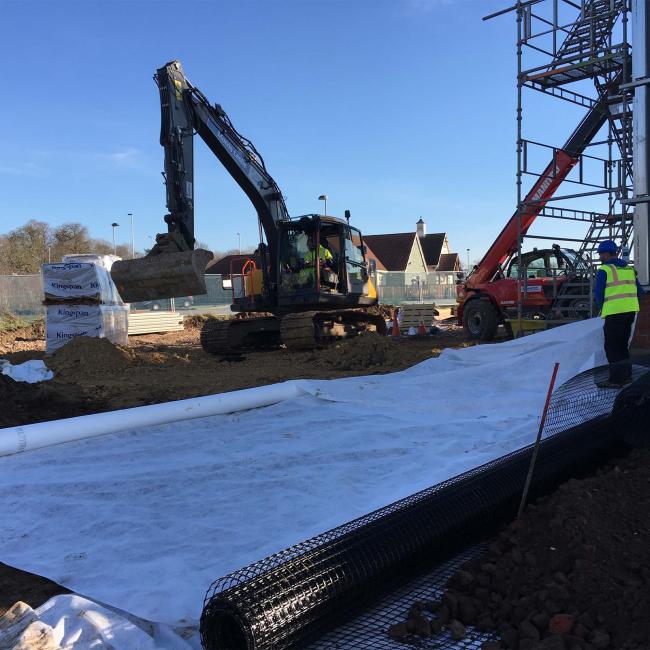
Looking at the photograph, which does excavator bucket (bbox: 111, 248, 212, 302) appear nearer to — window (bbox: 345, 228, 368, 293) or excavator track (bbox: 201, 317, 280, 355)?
excavator track (bbox: 201, 317, 280, 355)

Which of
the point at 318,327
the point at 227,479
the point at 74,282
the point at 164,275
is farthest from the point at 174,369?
the point at 227,479

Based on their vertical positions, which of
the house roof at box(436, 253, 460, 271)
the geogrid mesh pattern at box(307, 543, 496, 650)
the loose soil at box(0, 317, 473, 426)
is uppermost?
the house roof at box(436, 253, 460, 271)

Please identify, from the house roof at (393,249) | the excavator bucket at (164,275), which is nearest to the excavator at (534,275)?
the excavator bucket at (164,275)

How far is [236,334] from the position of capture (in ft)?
43.0

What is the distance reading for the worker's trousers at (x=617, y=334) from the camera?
23.0 ft

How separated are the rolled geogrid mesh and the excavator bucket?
6.42 meters

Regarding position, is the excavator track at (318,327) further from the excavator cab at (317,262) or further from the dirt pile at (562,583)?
→ the dirt pile at (562,583)

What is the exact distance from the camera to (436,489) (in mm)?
3375

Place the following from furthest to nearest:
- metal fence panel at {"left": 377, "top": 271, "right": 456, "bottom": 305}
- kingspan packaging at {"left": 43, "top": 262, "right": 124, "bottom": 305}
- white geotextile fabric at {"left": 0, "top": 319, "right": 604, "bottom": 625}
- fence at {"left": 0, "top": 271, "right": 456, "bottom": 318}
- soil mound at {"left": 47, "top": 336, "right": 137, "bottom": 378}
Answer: metal fence panel at {"left": 377, "top": 271, "right": 456, "bottom": 305}, fence at {"left": 0, "top": 271, "right": 456, "bottom": 318}, kingspan packaging at {"left": 43, "top": 262, "right": 124, "bottom": 305}, soil mound at {"left": 47, "top": 336, "right": 137, "bottom": 378}, white geotextile fabric at {"left": 0, "top": 319, "right": 604, "bottom": 625}

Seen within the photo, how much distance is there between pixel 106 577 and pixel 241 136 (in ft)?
35.2

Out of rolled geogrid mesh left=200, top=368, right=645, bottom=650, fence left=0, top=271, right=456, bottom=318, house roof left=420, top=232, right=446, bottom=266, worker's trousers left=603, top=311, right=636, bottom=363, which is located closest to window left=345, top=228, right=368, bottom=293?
fence left=0, top=271, right=456, bottom=318

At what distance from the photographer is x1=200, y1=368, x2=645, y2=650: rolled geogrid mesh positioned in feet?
7.15

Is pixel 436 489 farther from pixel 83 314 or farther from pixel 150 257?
pixel 83 314

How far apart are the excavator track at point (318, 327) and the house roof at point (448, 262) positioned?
175 feet
